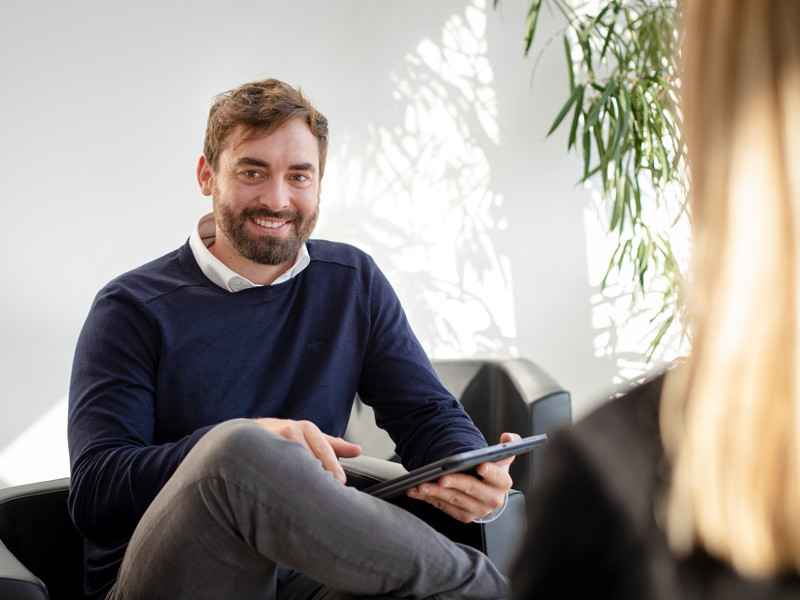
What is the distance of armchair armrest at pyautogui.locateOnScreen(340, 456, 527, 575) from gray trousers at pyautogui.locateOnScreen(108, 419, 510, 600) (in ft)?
0.53

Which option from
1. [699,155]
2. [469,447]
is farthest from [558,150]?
[699,155]

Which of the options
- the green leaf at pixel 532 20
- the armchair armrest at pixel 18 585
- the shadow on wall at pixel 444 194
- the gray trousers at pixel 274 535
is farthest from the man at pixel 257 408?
the shadow on wall at pixel 444 194

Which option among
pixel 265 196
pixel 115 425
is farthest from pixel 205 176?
pixel 115 425

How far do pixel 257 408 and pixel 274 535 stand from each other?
0.56 meters

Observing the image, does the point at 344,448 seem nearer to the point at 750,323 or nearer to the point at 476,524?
the point at 476,524

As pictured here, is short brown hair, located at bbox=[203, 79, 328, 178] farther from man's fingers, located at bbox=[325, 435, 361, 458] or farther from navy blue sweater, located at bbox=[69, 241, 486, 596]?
man's fingers, located at bbox=[325, 435, 361, 458]

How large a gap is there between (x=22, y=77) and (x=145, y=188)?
0.45 meters

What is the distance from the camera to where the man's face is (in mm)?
1653

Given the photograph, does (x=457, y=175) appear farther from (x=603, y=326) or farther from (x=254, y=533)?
(x=254, y=533)

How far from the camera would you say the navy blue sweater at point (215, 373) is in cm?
131

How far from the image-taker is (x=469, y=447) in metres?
1.49

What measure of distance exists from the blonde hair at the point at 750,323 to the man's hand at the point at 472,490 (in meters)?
0.83

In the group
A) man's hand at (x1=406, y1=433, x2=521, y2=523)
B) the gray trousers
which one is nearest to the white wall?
the gray trousers

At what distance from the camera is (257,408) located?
1.56m
